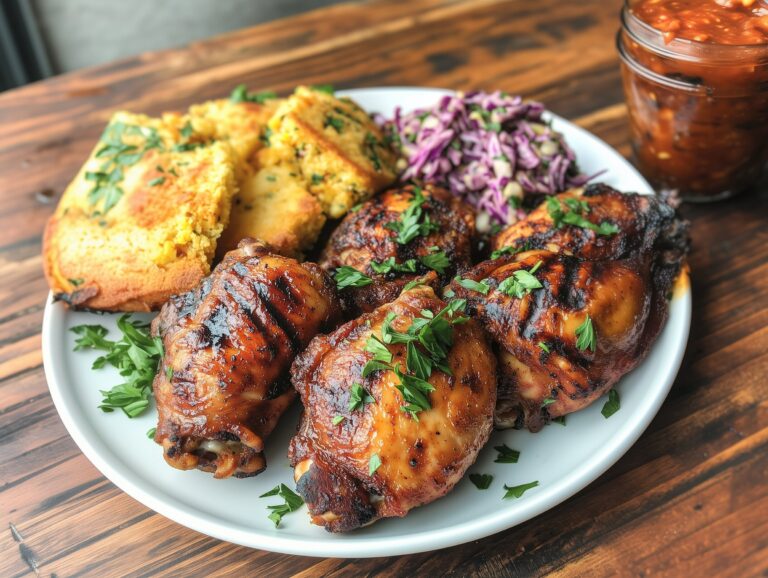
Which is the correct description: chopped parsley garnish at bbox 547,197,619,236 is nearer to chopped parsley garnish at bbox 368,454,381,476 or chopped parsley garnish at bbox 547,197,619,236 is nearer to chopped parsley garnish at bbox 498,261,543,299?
chopped parsley garnish at bbox 498,261,543,299

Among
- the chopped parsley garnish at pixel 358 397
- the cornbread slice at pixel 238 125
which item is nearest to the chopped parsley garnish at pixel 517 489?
the chopped parsley garnish at pixel 358 397

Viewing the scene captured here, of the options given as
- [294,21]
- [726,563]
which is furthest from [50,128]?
[726,563]

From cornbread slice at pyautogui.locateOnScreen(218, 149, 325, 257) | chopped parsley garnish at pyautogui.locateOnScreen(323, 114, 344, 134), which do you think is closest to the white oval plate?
cornbread slice at pyautogui.locateOnScreen(218, 149, 325, 257)

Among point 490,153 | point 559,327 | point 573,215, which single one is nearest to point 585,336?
point 559,327

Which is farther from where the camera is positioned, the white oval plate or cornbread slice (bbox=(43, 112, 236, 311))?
cornbread slice (bbox=(43, 112, 236, 311))

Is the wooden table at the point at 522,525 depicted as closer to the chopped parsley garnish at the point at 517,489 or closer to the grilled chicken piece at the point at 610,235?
the chopped parsley garnish at the point at 517,489

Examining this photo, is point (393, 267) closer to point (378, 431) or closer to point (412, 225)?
point (412, 225)
